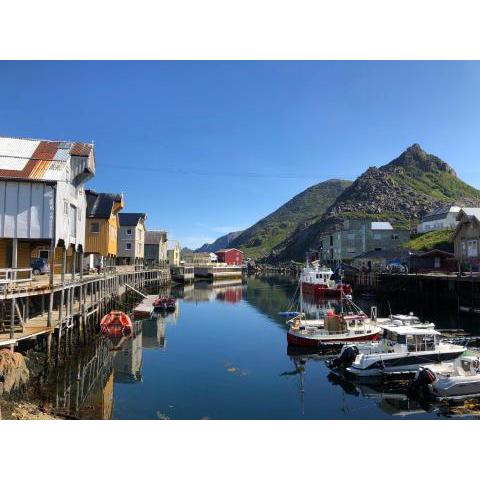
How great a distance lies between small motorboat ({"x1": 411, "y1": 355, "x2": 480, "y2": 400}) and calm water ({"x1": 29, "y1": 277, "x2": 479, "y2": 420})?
1057 mm

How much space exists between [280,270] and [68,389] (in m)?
132

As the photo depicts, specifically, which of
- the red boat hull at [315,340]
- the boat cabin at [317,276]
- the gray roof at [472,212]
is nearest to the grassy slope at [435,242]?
the gray roof at [472,212]

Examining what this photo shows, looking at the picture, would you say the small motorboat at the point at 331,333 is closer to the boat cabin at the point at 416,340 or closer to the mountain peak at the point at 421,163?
the boat cabin at the point at 416,340

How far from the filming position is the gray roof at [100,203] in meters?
48.1

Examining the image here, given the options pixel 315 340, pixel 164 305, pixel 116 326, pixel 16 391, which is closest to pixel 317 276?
pixel 164 305

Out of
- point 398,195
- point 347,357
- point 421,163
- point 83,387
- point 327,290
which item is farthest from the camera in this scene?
point 421,163

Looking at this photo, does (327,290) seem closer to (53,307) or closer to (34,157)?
(53,307)

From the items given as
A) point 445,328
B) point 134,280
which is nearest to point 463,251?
point 445,328

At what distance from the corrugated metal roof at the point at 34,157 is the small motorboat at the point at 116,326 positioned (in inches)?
547

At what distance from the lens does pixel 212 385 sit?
2130 centimetres

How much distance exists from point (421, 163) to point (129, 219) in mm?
164393

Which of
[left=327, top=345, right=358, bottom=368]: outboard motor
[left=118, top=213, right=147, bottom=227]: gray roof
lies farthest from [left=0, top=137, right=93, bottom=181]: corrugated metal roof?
[left=118, top=213, right=147, bottom=227]: gray roof

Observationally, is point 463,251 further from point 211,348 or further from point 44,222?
point 44,222

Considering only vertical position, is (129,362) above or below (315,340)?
below
